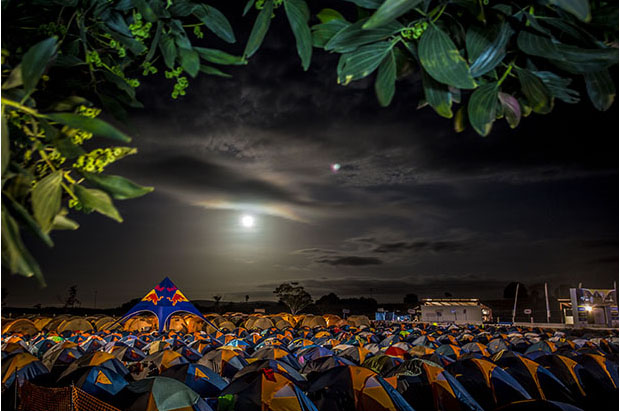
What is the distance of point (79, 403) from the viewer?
735cm

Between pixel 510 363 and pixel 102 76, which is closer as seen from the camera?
pixel 102 76

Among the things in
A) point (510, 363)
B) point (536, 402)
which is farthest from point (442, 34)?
point (510, 363)

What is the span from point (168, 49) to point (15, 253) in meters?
0.72

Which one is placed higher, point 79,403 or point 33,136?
point 33,136

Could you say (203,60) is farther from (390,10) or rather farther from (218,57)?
(390,10)

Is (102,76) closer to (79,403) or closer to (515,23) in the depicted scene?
(515,23)

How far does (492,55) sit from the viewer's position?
3.48 feet

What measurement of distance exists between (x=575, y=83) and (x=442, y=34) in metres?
0.53

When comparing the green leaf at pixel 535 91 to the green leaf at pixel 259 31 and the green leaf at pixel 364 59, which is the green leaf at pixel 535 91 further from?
the green leaf at pixel 259 31

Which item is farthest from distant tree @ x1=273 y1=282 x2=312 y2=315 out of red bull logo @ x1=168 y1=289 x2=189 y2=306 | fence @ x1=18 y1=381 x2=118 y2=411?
fence @ x1=18 y1=381 x2=118 y2=411

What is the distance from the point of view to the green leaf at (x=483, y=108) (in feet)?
3.85

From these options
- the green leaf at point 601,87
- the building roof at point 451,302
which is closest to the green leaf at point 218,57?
the green leaf at point 601,87

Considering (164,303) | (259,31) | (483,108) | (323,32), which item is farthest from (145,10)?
(164,303)

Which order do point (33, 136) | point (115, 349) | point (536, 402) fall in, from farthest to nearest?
point (115, 349) → point (536, 402) → point (33, 136)
